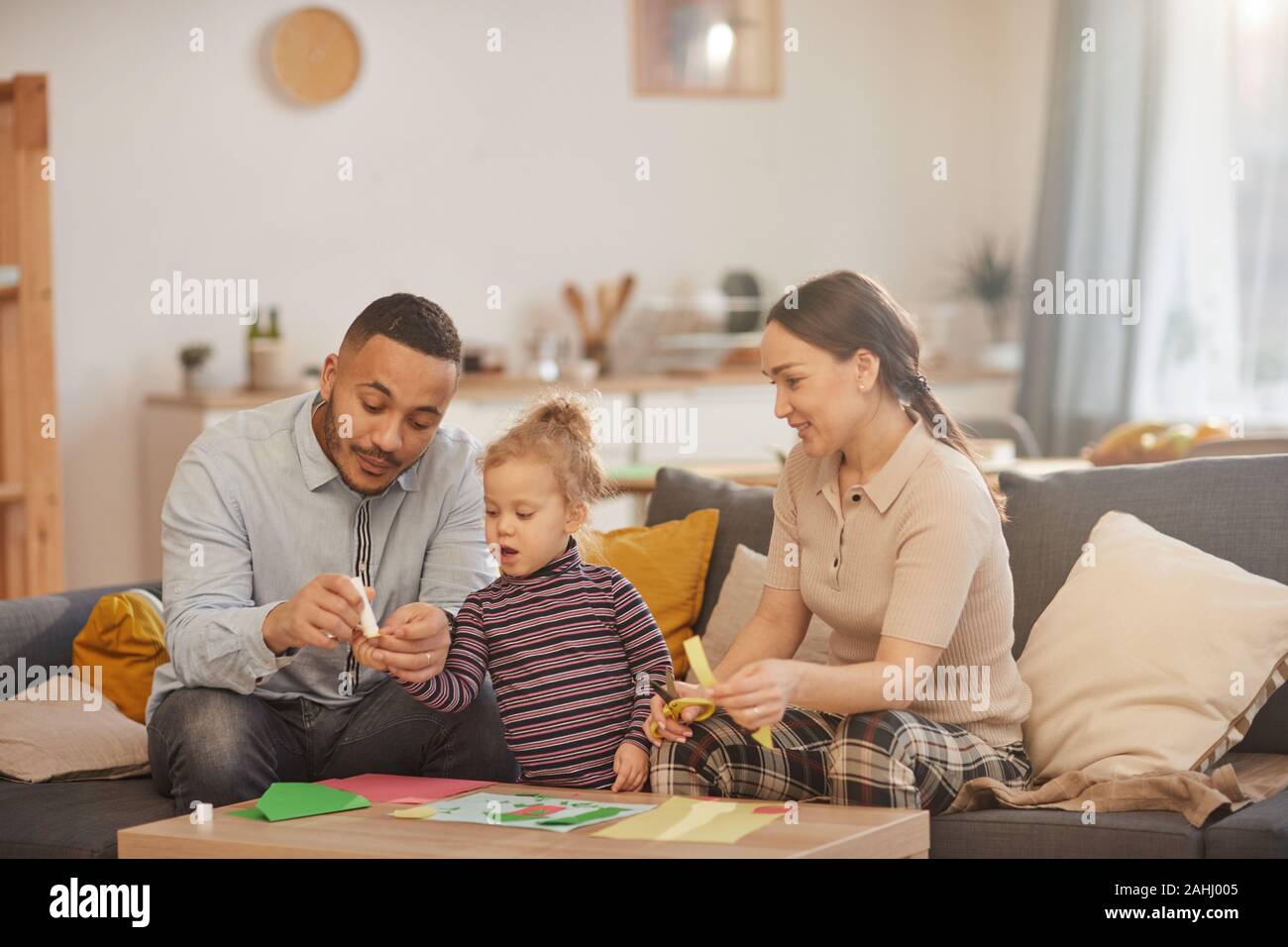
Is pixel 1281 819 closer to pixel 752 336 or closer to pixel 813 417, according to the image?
pixel 813 417

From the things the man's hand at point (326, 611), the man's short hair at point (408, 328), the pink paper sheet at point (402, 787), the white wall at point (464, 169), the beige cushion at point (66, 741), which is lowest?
the beige cushion at point (66, 741)

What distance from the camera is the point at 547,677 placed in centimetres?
227

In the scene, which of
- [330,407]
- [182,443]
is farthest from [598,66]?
[330,407]

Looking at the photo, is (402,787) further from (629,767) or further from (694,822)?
(694,822)

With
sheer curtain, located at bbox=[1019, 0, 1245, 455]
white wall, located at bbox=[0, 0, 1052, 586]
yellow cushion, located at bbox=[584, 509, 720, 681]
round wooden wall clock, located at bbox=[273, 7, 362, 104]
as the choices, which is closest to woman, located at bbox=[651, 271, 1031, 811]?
yellow cushion, located at bbox=[584, 509, 720, 681]

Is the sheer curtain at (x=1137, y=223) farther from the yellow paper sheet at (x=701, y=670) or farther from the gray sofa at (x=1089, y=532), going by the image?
the yellow paper sheet at (x=701, y=670)

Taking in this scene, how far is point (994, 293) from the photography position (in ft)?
21.7

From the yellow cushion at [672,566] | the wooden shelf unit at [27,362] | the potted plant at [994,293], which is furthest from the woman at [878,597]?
the potted plant at [994,293]

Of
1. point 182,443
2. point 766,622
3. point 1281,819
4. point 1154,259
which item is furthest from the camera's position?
point 1154,259

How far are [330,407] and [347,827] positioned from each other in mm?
767

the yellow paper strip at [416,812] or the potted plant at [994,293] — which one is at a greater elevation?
the potted plant at [994,293]

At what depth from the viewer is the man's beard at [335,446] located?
2459 mm

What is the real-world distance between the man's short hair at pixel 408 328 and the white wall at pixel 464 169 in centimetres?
305

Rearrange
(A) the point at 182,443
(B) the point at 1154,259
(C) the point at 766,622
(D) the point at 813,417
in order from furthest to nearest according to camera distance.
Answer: (B) the point at 1154,259 < (A) the point at 182,443 < (C) the point at 766,622 < (D) the point at 813,417
